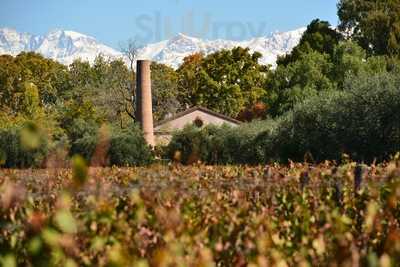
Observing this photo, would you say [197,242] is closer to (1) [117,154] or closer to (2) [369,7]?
(1) [117,154]

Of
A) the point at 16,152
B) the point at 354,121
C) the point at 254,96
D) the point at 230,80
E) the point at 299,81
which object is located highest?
the point at 230,80

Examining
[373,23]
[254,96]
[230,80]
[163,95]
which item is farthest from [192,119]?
[373,23]

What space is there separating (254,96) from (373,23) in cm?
1487

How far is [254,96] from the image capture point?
65250mm

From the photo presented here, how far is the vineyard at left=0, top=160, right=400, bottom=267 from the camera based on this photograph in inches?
122

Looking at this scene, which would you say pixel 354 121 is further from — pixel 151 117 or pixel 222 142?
pixel 151 117

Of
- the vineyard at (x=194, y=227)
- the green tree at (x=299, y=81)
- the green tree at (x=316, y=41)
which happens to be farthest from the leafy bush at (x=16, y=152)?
the green tree at (x=316, y=41)

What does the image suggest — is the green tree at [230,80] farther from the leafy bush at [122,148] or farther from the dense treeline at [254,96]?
the leafy bush at [122,148]

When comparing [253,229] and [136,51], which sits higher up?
[136,51]

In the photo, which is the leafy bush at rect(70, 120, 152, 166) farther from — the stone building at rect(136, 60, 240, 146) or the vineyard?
the vineyard

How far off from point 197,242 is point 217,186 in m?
2.26

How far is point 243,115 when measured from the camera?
68.3 m

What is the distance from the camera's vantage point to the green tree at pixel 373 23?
174 ft

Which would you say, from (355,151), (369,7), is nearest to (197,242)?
(355,151)
